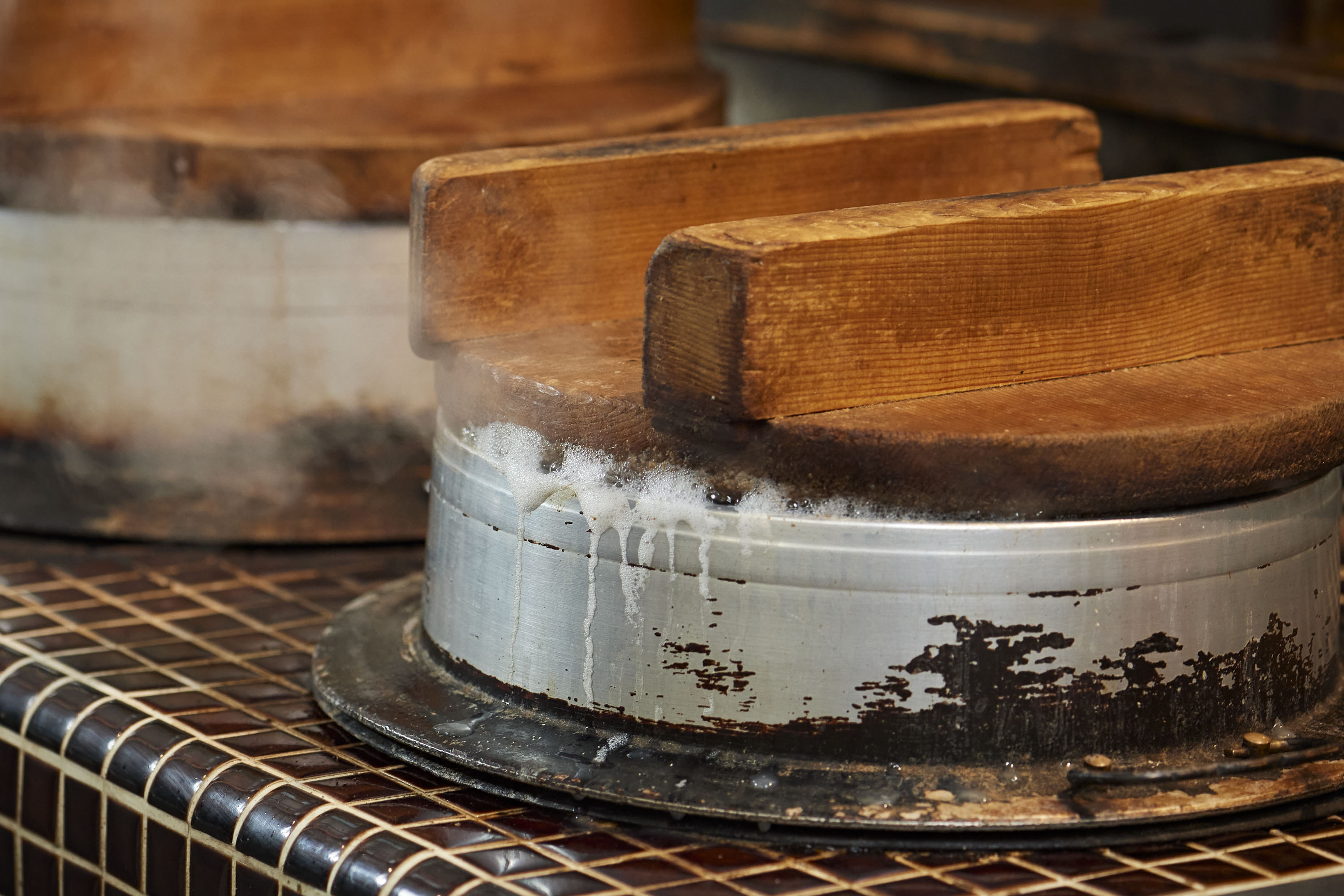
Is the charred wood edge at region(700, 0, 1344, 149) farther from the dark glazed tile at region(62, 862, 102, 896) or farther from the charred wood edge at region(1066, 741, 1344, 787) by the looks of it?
the dark glazed tile at region(62, 862, 102, 896)

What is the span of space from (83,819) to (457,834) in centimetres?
62

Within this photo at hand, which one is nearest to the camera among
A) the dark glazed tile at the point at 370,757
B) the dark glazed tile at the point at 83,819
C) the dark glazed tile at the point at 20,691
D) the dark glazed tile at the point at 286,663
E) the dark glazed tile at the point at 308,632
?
the dark glazed tile at the point at 370,757

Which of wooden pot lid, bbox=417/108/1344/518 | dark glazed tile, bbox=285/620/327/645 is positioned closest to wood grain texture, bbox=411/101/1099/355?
wooden pot lid, bbox=417/108/1344/518

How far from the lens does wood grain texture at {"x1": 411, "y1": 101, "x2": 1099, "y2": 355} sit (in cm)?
233

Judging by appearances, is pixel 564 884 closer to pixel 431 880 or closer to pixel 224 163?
pixel 431 880

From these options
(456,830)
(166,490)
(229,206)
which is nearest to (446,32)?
(229,206)

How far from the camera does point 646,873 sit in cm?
195

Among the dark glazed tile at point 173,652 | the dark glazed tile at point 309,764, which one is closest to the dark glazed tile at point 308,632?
the dark glazed tile at point 173,652

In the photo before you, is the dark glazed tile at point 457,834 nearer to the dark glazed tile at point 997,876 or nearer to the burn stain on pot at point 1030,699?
the burn stain on pot at point 1030,699

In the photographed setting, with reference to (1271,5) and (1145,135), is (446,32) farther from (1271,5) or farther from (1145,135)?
(1271,5)

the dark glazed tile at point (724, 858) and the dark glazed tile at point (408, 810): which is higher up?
the dark glazed tile at point (724, 858)

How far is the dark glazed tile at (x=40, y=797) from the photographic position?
240 centimetres

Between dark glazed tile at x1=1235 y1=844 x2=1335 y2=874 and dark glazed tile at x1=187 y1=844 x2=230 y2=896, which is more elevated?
dark glazed tile at x1=1235 y1=844 x2=1335 y2=874

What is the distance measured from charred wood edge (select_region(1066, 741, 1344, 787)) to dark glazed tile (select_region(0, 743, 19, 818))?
4.51 feet
